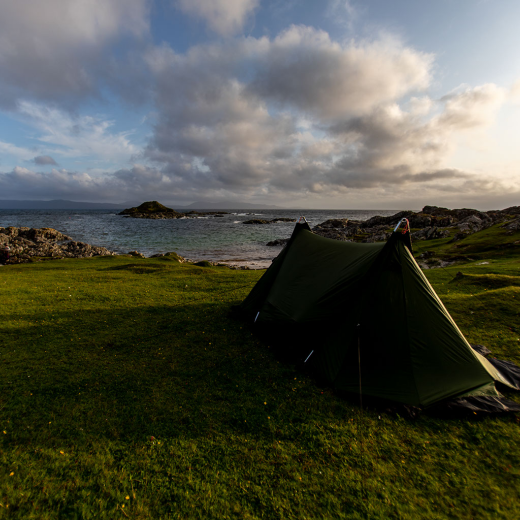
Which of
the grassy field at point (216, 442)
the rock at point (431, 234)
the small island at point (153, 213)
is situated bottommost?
the grassy field at point (216, 442)

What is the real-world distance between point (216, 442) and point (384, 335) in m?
5.21

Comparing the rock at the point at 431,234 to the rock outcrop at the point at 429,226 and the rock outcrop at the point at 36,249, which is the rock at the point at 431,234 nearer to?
the rock outcrop at the point at 429,226

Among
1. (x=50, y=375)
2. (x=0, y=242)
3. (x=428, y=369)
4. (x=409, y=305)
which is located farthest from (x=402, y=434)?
(x=0, y=242)

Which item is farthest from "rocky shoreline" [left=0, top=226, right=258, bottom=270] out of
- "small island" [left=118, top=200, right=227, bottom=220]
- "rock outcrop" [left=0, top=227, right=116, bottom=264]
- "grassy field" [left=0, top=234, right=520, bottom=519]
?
"small island" [left=118, top=200, right=227, bottom=220]

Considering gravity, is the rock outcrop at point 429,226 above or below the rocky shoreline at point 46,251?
above

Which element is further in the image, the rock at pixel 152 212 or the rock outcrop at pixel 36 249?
the rock at pixel 152 212

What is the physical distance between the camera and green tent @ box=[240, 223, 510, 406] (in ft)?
A: 23.7

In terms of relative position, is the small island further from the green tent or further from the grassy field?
the green tent

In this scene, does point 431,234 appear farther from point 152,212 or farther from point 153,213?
point 152,212

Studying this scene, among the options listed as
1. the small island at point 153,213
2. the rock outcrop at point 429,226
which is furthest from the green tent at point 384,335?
the small island at point 153,213

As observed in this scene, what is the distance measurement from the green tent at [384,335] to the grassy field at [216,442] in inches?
27.8

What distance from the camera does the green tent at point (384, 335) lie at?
23.7 feet

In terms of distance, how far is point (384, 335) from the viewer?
25.1 ft

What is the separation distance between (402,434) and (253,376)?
415 centimetres
